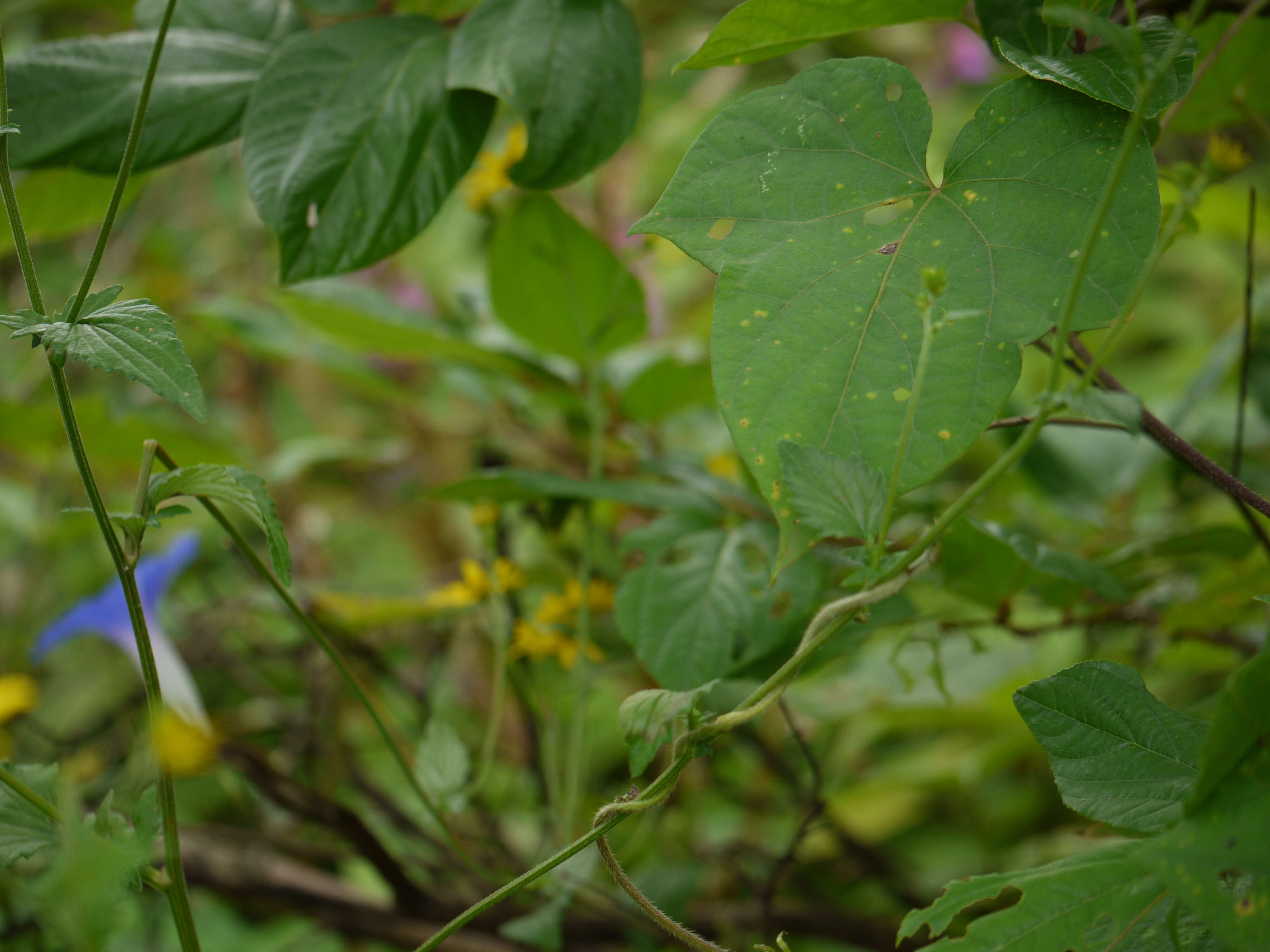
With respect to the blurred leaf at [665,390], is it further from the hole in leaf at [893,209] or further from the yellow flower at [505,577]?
the hole in leaf at [893,209]

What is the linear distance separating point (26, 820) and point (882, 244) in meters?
0.42

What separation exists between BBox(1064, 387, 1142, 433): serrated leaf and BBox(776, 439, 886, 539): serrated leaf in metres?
0.07

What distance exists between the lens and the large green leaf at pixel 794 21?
0.41 metres

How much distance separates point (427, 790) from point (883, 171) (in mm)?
430

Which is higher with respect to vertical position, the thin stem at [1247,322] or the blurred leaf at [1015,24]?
the blurred leaf at [1015,24]

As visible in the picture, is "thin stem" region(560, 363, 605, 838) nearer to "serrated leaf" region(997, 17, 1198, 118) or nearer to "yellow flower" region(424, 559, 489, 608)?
"yellow flower" region(424, 559, 489, 608)

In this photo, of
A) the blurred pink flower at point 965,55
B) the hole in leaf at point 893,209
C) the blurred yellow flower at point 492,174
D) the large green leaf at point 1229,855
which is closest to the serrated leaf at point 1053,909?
the large green leaf at point 1229,855

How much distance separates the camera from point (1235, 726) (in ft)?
0.93

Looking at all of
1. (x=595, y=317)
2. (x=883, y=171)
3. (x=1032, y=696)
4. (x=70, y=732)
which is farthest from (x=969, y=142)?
(x=70, y=732)

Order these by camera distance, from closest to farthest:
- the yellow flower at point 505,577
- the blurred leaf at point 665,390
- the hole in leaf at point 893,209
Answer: the hole in leaf at point 893,209 → the yellow flower at point 505,577 → the blurred leaf at point 665,390

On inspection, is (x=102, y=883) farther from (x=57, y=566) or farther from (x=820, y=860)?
(x=57, y=566)

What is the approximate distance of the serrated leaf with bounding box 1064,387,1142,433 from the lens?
290 mm

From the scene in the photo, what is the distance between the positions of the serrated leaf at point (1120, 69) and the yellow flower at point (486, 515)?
0.44 m

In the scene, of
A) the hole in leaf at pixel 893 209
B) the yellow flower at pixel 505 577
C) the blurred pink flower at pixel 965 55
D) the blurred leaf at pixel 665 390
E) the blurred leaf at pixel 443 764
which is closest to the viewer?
the hole in leaf at pixel 893 209
